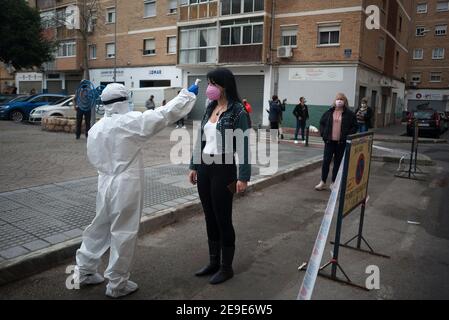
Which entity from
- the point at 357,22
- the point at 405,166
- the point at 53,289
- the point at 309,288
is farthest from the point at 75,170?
the point at 357,22

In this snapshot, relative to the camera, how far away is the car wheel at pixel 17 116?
72.5 ft

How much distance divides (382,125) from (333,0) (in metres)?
12.1

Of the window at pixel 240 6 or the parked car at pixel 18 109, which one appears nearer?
the parked car at pixel 18 109

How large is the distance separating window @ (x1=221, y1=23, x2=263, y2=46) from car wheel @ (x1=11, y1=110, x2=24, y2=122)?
13.1 metres

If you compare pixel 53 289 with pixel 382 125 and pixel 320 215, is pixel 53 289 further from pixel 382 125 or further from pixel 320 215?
pixel 382 125

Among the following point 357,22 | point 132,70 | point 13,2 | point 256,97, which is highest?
point 13,2

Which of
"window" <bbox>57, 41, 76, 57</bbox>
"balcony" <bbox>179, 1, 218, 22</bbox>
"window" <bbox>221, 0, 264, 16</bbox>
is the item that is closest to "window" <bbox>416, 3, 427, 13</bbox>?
"window" <bbox>221, 0, 264, 16</bbox>

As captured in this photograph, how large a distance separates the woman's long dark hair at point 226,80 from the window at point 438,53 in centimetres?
5248

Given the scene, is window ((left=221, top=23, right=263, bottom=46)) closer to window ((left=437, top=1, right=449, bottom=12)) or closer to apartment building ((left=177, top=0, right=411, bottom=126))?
apartment building ((left=177, top=0, right=411, bottom=126))

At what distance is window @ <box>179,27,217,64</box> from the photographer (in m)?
27.2

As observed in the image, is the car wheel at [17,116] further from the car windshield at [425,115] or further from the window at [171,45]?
the car windshield at [425,115]

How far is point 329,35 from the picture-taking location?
76.1 feet

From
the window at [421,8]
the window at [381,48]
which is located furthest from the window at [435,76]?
the window at [381,48]

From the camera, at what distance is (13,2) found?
1128 inches
